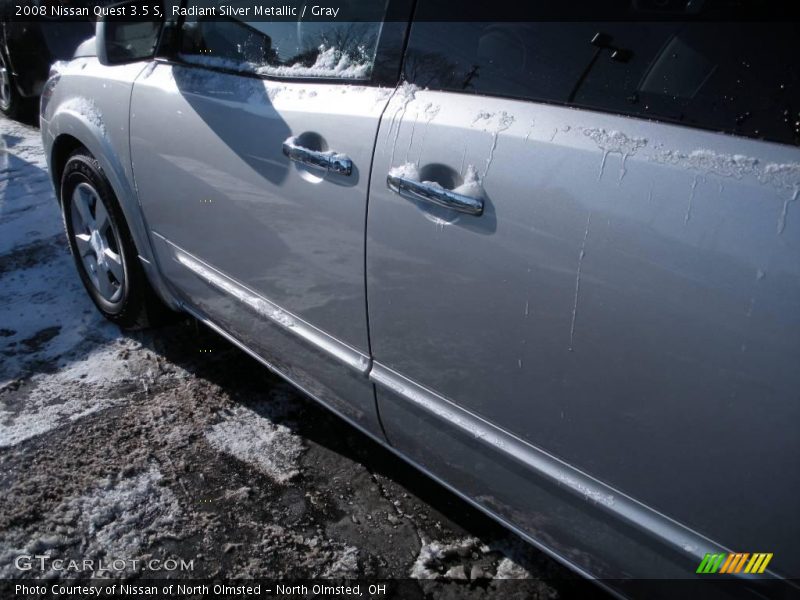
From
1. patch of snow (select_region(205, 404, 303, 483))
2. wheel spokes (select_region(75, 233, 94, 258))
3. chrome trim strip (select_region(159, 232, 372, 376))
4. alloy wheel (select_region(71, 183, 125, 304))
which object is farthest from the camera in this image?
wheel spokes (select_region(75, 233, 94, 258))

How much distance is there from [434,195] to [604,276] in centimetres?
40

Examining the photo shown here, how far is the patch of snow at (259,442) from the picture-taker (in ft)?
6.66

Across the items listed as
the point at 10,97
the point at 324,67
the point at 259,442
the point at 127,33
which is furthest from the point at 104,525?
the point at 10,97

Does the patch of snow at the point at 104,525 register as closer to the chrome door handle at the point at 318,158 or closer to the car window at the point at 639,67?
the chrome door handle at the point at 318,158

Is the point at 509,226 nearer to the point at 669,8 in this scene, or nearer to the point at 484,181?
the point at 484,181

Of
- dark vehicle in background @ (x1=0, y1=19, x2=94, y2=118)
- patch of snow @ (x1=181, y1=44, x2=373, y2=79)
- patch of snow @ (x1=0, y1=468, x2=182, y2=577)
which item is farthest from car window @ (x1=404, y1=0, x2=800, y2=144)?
dark vehicle in background @ (x1=0, y1=19, x2=94, y2=118)

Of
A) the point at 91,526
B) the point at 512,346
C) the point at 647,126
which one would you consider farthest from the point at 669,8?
the point at 91,526

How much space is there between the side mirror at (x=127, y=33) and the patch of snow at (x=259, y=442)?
53.7 inches

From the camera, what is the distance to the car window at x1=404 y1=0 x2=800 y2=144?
0.98 meters

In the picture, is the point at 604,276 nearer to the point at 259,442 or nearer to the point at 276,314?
the point at 276,314

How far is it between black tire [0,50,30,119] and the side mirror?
16.1ft

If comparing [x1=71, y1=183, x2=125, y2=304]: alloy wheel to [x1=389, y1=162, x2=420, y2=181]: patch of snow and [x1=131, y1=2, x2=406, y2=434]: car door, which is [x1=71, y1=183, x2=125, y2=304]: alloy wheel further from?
[x1=389, y1=162, x2=420, y2=181]: patch of snow

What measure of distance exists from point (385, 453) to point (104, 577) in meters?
0.93

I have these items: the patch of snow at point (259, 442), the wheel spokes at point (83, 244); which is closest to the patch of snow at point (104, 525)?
the patch of snow at point (259, 442)
